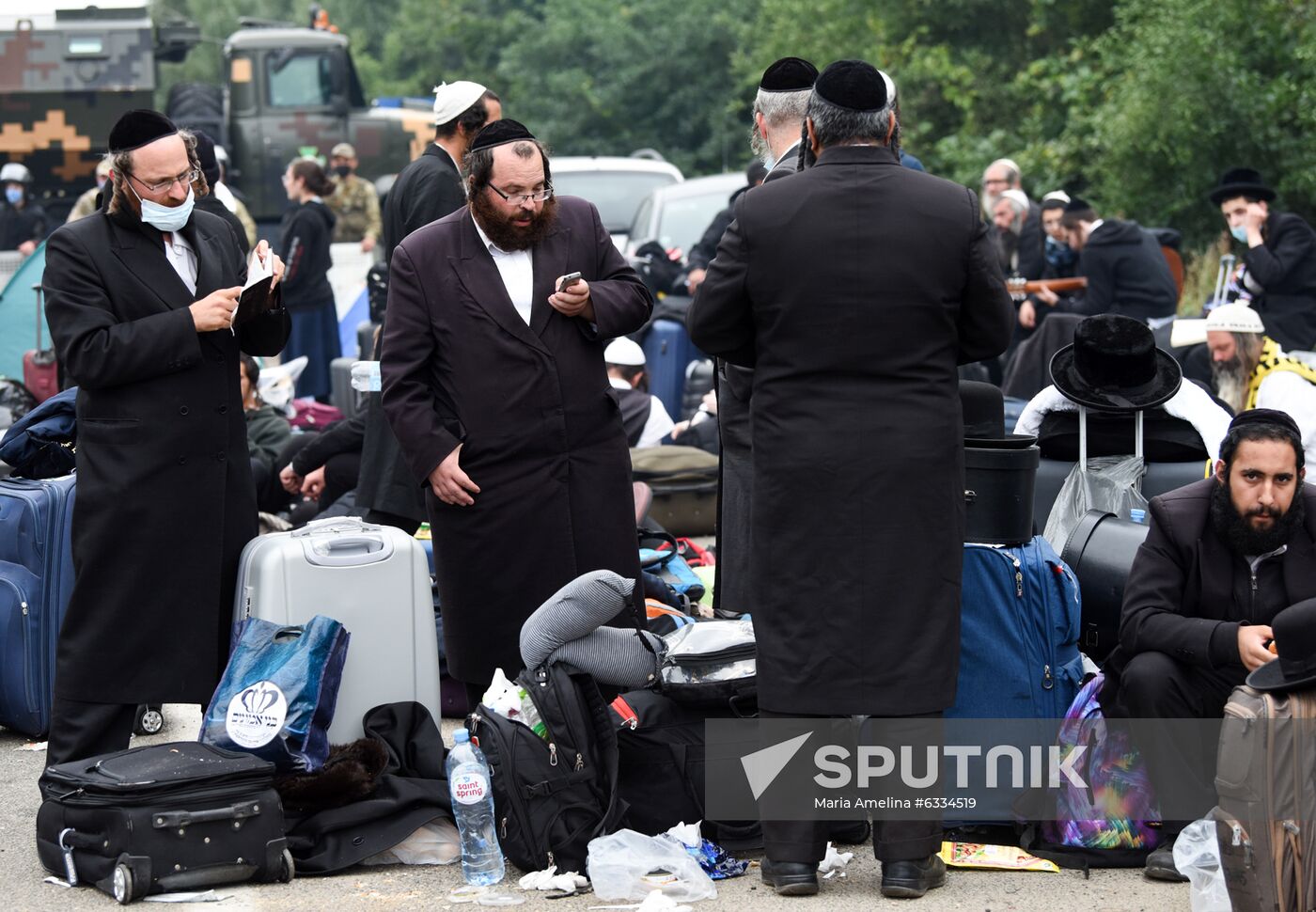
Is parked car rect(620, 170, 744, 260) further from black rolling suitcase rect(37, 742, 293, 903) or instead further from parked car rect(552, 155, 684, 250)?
black rolling suitcase rect(37, 742, 293, 903)

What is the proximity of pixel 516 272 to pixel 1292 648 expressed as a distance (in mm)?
2434

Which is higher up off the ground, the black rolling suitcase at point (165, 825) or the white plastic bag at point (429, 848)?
the black rolling suitcase at point (165, 825)

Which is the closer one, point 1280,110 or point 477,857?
point 477,857

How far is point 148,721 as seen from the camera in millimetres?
6391

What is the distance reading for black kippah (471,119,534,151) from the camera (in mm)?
5496

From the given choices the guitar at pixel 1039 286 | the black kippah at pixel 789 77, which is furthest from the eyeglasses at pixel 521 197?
the guitar at pixel 1039 286

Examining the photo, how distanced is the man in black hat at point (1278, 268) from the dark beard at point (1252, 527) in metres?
5.62

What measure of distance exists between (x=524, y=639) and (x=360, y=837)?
68 cm

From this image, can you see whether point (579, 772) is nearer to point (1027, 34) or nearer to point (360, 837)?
point (360, 837)

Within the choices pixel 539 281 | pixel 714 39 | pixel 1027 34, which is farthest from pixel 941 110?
pixel 539 281

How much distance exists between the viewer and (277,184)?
21.4 m

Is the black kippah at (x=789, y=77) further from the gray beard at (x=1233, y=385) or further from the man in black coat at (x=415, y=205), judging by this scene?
the gray beard at (x=1233, y=385)

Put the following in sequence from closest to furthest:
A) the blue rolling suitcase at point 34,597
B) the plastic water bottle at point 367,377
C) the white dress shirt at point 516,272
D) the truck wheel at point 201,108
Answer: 1. the white dress shirt at point 516,272
2. the blue rolling suitcase at point 34,597
3. the plastic water bottle at point 367,377
4. the truck wheel at point 201,108

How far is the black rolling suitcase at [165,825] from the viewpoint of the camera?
4.73m
